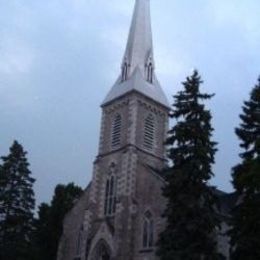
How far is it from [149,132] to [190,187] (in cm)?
1921

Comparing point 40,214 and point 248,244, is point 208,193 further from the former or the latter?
point 40,214

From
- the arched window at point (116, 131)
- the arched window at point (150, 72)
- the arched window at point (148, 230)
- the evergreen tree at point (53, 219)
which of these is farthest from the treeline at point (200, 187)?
the evergreen tree at point (53, 219)

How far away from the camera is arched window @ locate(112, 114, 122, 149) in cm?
4644

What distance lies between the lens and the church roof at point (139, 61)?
4853 cm

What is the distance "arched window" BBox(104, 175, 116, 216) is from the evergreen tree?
9.45 meters

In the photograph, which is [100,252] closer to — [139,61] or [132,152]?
[132,152]

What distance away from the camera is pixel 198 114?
2936 cm

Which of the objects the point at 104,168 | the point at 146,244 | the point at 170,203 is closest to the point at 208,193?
the point at 170,203

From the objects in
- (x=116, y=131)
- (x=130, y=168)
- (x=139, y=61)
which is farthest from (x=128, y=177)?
(x=139, y=61)

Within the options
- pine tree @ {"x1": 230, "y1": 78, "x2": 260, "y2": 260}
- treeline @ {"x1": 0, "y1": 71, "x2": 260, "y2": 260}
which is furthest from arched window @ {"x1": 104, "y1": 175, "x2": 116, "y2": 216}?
pine tree @ {"x1": 230, "y1": 78, "x2": 260, "y2": 260}

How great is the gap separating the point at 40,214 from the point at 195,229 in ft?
115

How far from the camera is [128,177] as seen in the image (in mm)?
42906

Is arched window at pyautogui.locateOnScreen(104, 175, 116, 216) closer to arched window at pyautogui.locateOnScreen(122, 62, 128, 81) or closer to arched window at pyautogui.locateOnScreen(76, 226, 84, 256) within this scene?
arched window at pyautogui.locateOnScreen(76, 226, 84, 256)

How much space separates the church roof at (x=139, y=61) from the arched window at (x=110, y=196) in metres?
7.99
